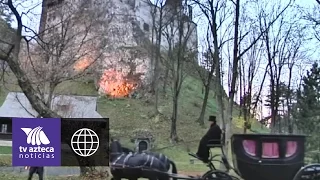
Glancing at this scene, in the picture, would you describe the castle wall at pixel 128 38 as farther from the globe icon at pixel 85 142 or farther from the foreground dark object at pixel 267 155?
the foreground dark object at pixel 267 155

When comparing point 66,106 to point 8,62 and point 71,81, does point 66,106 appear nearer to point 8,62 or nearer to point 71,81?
point 71,81

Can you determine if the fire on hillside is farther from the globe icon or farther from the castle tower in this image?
the castle tower

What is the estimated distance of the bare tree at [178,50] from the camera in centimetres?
431

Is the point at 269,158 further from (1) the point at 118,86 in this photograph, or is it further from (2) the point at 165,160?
(1) the point at 118,86

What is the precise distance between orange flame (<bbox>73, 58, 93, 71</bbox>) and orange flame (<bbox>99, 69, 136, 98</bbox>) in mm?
1723

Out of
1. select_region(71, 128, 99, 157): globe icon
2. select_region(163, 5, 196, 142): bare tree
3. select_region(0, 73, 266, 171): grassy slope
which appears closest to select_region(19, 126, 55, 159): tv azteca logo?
select_region(71, 128, 99, 157): globe icon

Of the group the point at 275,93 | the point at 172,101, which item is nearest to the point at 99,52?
the point at 172,101

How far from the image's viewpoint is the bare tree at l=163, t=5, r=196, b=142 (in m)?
4.31

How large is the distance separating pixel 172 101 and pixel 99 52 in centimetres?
382

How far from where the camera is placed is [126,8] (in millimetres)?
7699

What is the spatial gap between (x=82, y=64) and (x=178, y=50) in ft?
13.1

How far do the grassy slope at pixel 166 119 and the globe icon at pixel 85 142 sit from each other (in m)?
0.22

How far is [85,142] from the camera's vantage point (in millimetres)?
4266

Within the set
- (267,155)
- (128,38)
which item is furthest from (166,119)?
(128,38)
